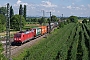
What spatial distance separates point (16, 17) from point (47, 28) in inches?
882

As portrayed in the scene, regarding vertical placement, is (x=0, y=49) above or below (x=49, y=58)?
above

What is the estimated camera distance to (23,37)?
53.3 metres

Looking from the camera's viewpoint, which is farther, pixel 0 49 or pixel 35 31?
pixel 35 31

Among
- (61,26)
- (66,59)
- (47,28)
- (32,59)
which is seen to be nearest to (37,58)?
(32,59)

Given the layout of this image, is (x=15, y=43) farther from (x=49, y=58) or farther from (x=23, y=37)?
(x=49, y=58)

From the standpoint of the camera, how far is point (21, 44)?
5409 cm

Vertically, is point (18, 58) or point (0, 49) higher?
point (0, 49)

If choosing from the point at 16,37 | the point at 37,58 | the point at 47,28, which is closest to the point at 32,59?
the point at 37,58

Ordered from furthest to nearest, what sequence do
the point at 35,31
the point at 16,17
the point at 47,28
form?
the point at 16,17, the point at 47,28, the point at 35,31

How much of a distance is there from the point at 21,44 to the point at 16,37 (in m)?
2.68

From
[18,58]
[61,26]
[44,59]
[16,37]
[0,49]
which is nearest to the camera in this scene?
[0,49]

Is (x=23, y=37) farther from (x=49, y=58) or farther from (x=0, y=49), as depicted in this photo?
(x=0, y=49)

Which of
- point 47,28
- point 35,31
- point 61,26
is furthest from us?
point 61,26

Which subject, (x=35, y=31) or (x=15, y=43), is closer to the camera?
(x=15, y=43)
